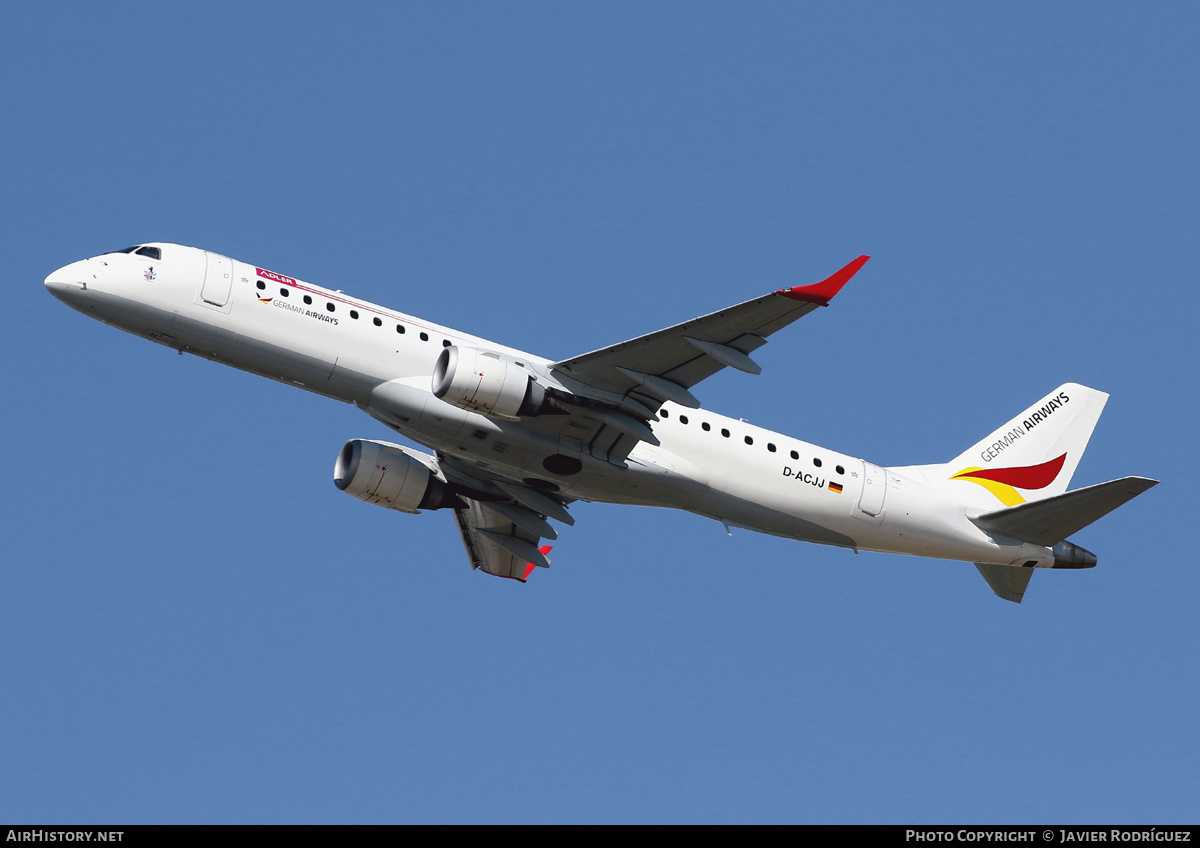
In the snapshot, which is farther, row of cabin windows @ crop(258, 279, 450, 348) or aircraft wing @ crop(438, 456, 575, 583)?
aircraft wing @ crop(438, 456, 575, 583)

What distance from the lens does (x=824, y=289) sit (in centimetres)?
2847

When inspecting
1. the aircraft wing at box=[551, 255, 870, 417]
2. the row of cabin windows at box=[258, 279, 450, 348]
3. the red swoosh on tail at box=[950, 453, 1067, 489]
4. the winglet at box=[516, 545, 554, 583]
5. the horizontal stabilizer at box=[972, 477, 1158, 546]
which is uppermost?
the red swoosh on tail at box=[950, 453, 1067, 489]

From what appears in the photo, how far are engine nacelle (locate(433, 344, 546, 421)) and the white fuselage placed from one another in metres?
0.84

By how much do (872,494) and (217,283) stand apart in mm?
18665

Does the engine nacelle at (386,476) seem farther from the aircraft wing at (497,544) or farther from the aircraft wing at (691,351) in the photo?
the aircraft wing at (691,351)

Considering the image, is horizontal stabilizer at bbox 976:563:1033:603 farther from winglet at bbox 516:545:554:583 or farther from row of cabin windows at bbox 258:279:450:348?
row of cabin windows at bbox 258:279:450:348

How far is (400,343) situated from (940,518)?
16.3 meters

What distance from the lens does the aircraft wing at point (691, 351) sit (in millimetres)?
28906

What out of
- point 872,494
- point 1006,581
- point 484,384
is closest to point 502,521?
point 484,384

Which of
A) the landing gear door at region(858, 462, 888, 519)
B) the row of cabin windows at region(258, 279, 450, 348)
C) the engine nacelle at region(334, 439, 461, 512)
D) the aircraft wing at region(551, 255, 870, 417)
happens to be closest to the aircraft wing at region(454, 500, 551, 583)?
the engine nacelle at region(334, 439, 461, 512)

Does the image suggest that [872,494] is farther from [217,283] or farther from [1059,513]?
[217,283]

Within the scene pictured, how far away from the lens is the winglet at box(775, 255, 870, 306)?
92.5 feet
